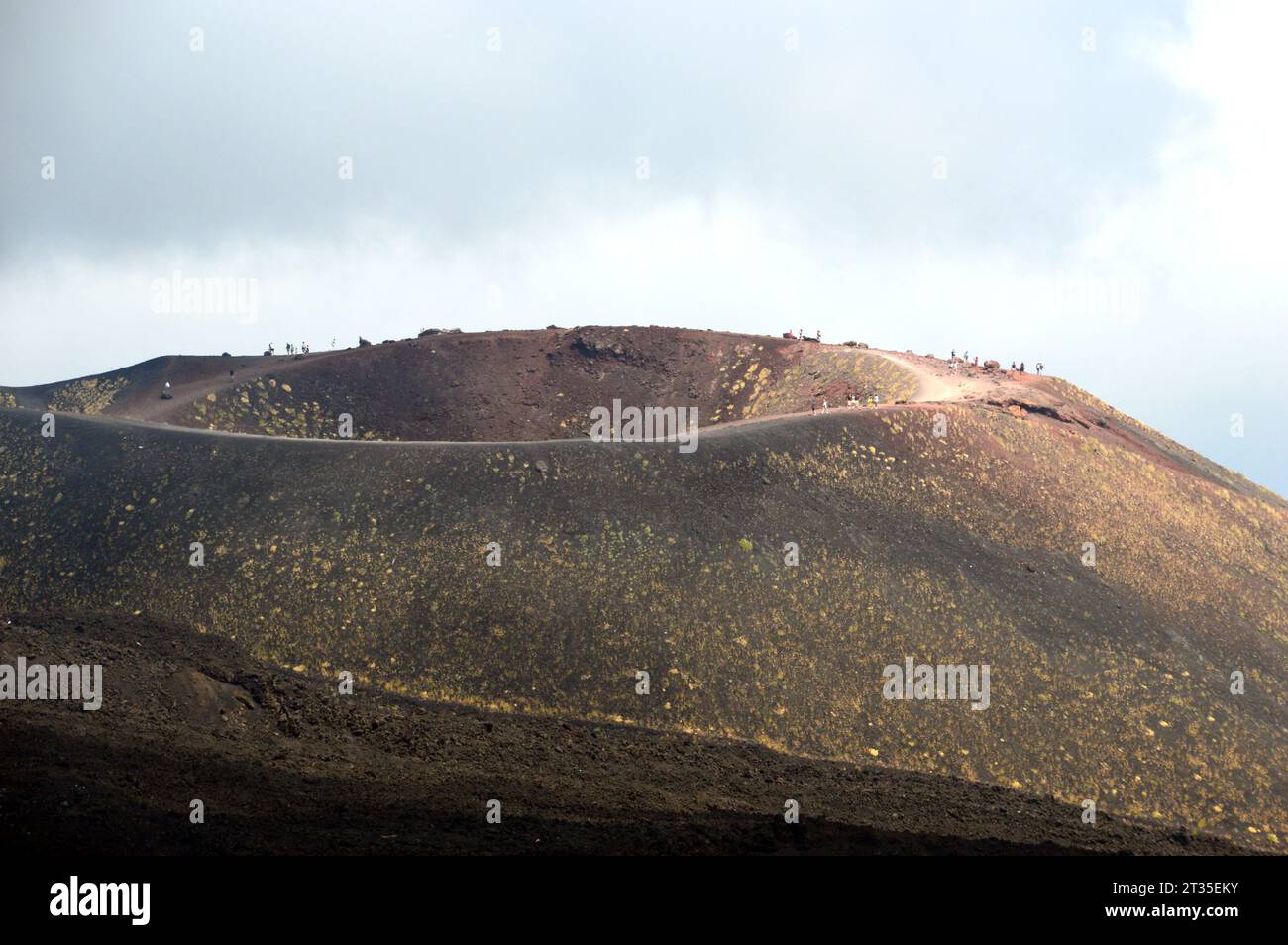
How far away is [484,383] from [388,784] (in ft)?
182

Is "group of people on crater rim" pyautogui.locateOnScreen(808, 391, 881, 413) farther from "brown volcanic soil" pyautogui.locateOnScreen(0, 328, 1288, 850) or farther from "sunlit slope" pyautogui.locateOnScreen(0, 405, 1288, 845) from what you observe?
"sunlit slope" pyautogui.locateOnScreen(0, 405, 1288, 845)

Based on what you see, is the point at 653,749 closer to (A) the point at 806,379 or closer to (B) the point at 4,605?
(B) the point at 4,605

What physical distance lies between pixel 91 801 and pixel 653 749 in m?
17.3

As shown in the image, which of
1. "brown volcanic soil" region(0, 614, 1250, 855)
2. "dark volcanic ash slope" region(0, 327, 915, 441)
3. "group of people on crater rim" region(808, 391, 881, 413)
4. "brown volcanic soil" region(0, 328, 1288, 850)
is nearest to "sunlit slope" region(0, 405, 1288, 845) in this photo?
"brown volcanic soil" region(0, 328, 1288, 850)

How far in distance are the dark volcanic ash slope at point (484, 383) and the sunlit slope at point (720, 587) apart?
72.2 ft

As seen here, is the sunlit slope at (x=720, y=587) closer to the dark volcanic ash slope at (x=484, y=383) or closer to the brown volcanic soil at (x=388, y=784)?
the brown volcanic soil at (x=388, y=784)

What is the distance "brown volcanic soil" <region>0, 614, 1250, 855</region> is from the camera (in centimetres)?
2886

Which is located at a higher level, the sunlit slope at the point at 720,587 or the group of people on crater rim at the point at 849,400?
the group of people on crater rim at the point at 849,400

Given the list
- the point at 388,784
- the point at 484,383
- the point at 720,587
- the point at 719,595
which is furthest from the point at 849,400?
the point at 388,784

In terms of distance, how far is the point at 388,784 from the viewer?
34.1m

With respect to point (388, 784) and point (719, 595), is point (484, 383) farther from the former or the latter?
point (388, 784)

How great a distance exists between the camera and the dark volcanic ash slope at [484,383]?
7788 cm

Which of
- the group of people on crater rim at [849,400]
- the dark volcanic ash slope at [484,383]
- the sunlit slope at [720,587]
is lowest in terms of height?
the sunlit slope at [720,587]

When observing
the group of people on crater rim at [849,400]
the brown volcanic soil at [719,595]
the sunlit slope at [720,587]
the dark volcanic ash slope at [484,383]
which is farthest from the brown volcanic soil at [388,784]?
the dark volcanic ash slope at [484,383]
